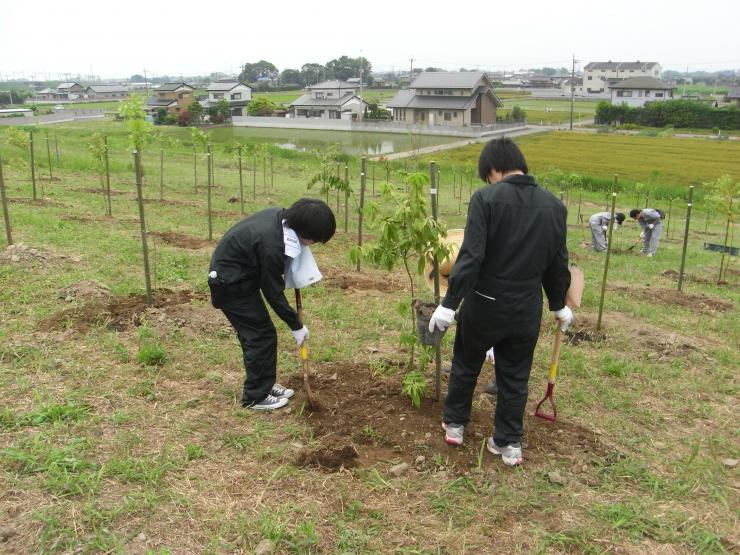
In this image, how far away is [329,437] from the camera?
12.0ft

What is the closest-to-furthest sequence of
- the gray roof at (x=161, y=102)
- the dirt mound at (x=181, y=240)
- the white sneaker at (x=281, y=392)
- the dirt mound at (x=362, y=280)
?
the white sneaker at (x=281, y=392), the dirt mound at (x=362, y=280), the dirt mound at (x=181, y=240), the gray roof at (x=161, y=102)

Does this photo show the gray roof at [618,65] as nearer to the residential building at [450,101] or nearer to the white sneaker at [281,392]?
the residential building at [450,101]

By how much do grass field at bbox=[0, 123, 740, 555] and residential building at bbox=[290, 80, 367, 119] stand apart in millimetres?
46176

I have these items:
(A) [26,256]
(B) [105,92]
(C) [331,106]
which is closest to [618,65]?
(C) [331,106]

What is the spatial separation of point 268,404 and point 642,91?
70.8 m

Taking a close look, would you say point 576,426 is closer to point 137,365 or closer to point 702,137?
point 137,365

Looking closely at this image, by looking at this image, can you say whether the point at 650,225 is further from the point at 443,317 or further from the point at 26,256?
the point at 26,256

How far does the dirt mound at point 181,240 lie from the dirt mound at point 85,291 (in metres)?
2.26

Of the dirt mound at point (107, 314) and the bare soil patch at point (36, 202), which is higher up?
the bare soil patch at point (36, 202)

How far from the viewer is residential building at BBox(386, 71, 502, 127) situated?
47.1m

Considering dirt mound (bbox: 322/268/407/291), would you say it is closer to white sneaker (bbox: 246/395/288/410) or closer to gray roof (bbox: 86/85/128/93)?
white sneaker (bbox: 246/395/288/410)

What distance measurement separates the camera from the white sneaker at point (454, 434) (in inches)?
141

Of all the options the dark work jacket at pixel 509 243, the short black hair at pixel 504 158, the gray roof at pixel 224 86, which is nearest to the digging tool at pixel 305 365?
the dark work jacket at pixel 509 243

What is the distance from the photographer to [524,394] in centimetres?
340
